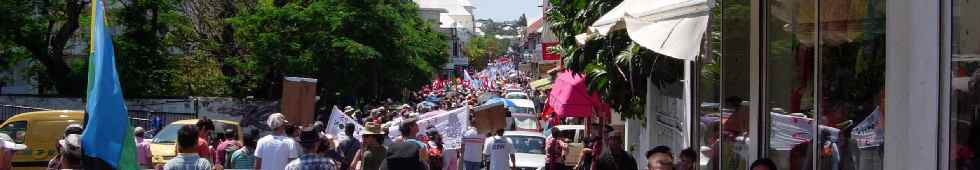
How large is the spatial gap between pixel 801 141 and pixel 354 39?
3103 centimetres

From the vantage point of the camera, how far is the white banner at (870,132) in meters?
5.60

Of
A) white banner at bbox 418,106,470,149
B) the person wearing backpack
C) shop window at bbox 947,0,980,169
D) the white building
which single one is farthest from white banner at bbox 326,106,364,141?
the white building

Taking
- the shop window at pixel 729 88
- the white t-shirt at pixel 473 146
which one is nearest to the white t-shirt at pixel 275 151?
the shop window at pixel 729 88

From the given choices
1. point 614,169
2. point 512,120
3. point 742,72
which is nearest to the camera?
point 742,72

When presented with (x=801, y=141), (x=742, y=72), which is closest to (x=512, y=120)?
(x=742, y=72)

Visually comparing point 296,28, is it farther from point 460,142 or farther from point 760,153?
point 760,153

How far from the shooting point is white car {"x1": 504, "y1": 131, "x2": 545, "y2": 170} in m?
20.5

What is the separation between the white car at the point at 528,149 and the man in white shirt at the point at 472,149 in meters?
3.00

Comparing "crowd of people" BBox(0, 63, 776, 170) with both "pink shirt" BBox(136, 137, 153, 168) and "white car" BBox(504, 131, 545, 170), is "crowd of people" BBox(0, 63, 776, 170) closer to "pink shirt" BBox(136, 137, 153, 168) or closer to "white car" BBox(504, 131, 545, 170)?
"pink shirt" BBox(136, 137, 153, 168)

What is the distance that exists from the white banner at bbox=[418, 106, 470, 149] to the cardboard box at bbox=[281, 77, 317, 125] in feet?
12.8

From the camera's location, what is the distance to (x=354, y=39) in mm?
37688

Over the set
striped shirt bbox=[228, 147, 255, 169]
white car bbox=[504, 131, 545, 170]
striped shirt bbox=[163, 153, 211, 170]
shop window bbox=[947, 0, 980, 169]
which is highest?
shop window bbox=[947, 0, 980, 169]

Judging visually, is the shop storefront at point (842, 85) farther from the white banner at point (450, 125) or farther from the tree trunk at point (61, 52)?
the tree trunk at point (61, 52)

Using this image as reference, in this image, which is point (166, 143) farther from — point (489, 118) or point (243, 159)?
point (243, 159)
